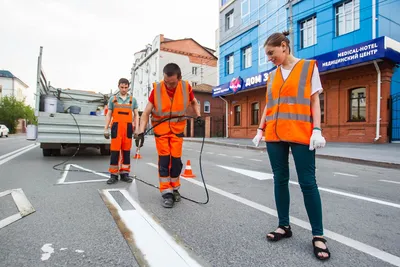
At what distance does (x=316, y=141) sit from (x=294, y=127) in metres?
0.21

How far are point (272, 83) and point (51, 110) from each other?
8.01m

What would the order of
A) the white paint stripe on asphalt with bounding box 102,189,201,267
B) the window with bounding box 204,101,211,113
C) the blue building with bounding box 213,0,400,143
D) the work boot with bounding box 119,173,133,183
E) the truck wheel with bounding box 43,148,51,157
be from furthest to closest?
1. the window with bounding box 204,101,211,113
2. the blue building with bounding box 213,0,400,143
3. the truck wheel with bounding box 43,148,51,157
4. the work boot with bounding box 119,173,133,183
5. the white paint stripe on asphalt with bounding box 102,189,201,267

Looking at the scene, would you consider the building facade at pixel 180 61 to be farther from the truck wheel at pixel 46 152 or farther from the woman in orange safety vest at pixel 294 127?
the woman in orange safety vest at pixel 294 127

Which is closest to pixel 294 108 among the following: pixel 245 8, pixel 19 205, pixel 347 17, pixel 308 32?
pixel 19 205

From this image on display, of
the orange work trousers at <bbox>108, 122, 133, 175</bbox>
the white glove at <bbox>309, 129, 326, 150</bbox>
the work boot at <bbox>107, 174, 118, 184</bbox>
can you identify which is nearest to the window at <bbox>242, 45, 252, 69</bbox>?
→ the orange work trousers at <bbox>108, 122, 133, 175</bbox>

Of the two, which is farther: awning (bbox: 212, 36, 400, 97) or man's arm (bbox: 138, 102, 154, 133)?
awning (bbox: 212, 36, 400, 97)

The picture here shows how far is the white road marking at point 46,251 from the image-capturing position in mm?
2167

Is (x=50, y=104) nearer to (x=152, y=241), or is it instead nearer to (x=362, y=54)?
(x=152, y=241)

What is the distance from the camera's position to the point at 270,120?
8.66ft

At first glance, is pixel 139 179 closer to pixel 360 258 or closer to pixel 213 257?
pixel 213 257

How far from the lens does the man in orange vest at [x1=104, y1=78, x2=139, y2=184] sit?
17.4 ft

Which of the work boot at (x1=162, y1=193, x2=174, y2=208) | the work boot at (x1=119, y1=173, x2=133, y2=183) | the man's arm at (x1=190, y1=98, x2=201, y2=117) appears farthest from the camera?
the work boot at (x1=119, y1=173, x2=133, y2=183)

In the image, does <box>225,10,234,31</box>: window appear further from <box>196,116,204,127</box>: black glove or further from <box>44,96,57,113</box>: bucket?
<box>196,116,204,127</box>: black glove

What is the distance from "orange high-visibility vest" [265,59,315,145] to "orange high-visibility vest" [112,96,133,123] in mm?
3565
